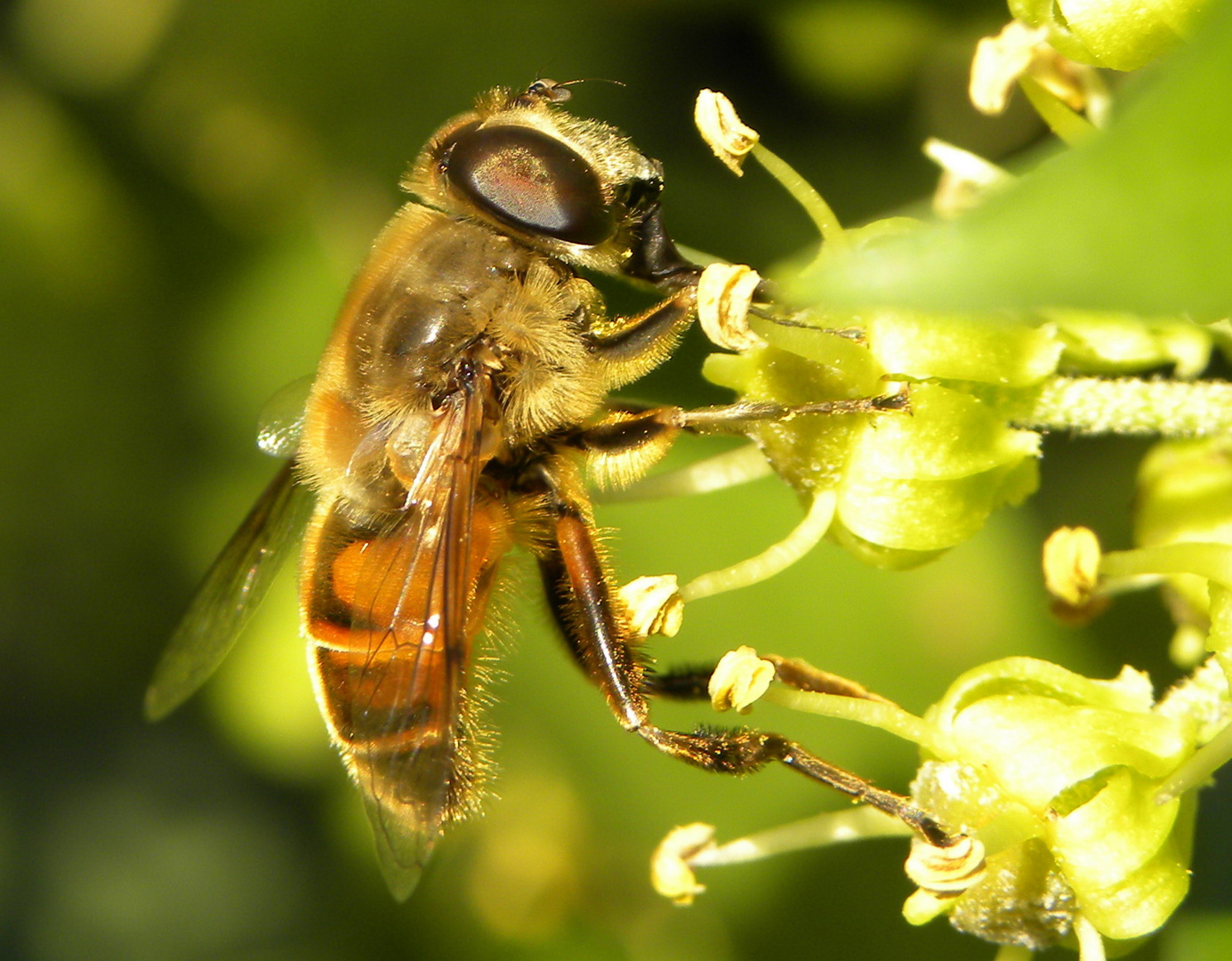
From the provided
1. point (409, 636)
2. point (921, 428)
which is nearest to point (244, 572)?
point (409, 636)

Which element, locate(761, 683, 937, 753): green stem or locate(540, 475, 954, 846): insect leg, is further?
locate(540, 475, 954, 846): insect leg

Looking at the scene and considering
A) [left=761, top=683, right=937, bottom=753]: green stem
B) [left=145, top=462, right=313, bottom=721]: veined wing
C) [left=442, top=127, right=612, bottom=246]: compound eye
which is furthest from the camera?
[left=145, top=462, right=313, bottom=721]: veined wing

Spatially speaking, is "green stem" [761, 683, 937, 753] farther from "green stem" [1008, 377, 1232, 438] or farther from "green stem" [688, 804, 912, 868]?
"green stem" [1008, 377, 1232, 438]

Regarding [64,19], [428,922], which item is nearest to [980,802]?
[428,922]

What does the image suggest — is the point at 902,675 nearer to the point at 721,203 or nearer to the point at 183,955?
the point at 721,203

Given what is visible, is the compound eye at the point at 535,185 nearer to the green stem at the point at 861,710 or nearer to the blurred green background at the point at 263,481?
the green stem at the point at 861,710

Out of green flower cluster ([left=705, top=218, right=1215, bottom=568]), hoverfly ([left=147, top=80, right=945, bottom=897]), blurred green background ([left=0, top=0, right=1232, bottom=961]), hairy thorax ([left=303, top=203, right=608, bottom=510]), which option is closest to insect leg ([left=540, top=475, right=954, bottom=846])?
hoverfly ([left=147, top=80, right=945, bottom=897])

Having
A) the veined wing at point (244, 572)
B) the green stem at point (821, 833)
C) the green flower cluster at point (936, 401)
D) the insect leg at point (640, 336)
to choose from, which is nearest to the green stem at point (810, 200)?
the green flower cluster at point (936, 401)

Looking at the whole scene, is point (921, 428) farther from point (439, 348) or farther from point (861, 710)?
point (439, 348)
